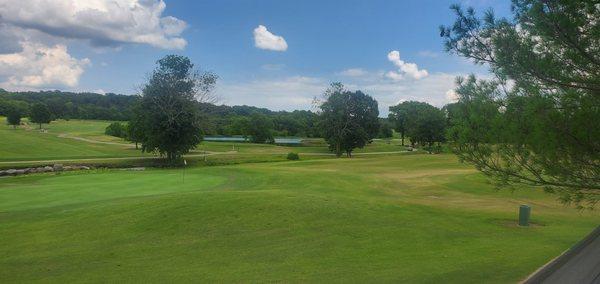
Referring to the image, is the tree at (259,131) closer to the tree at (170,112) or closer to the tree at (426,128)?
the tree at (426,128)

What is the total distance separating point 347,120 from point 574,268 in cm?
6872

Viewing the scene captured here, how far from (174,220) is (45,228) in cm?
404

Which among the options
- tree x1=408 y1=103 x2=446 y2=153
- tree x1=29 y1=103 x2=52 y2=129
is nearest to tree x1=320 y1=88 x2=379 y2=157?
tree x1=408 y1=103 x2=446 y2=153

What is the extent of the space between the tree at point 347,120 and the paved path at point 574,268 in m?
65.6

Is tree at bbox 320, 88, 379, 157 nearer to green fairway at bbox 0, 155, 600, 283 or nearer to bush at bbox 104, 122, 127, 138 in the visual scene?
bush at bbox 104, 122, 127, 138

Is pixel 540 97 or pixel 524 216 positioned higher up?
pixel 540 97

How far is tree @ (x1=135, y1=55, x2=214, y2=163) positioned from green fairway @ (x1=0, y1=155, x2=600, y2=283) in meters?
29.4

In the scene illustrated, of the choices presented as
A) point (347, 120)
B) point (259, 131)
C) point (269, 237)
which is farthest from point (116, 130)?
point (269, 237)

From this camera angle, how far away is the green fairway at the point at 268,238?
33.9 feet

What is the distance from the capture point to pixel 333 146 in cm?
7950

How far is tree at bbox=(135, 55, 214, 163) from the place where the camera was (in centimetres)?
5231

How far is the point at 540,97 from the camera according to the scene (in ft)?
26.9

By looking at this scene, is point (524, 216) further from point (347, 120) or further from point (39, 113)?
point (39, 113)

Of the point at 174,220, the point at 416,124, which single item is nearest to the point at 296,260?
the point at 174,220
